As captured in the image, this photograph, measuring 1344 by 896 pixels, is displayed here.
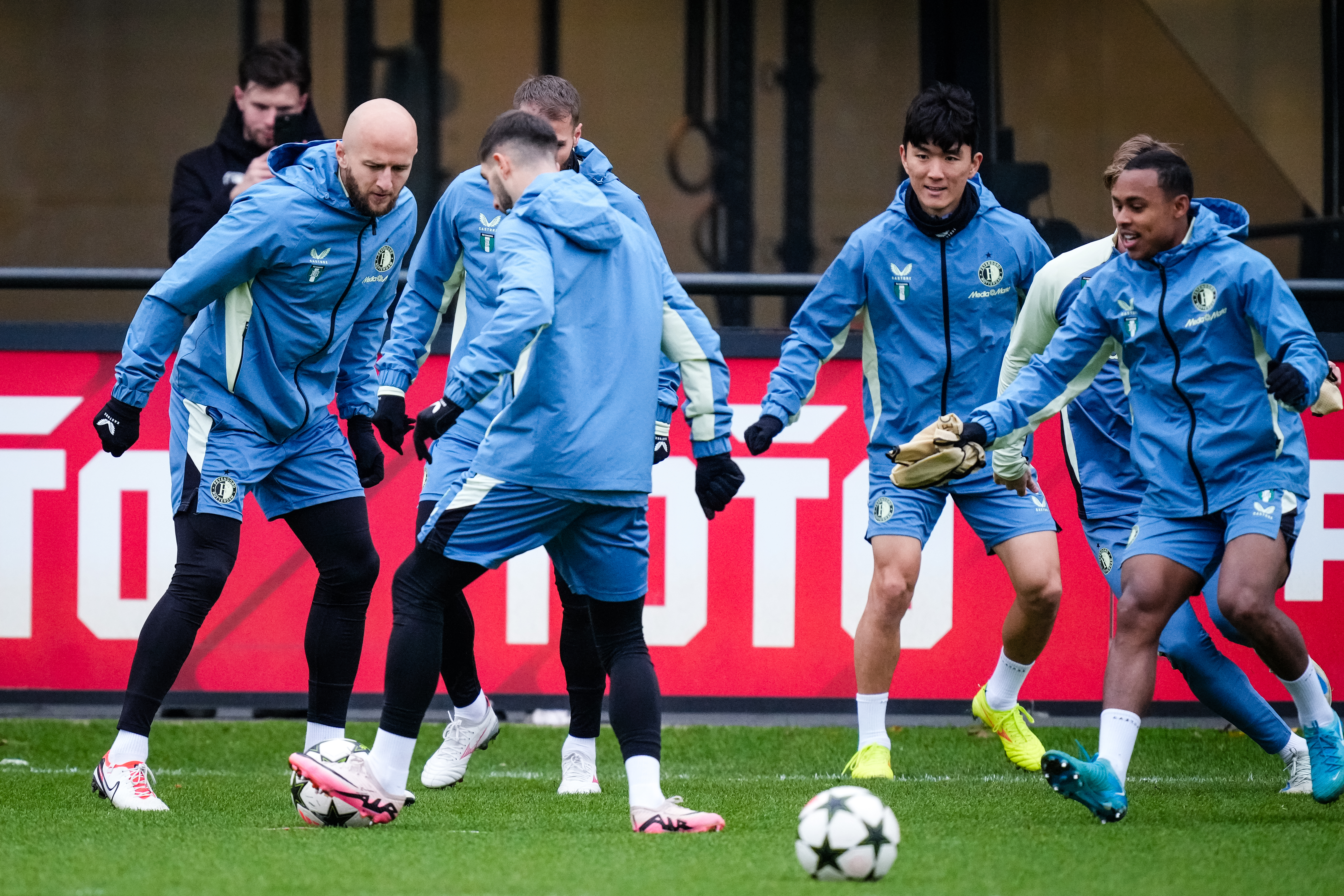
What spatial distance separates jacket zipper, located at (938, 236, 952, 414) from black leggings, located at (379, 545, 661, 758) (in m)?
1.69

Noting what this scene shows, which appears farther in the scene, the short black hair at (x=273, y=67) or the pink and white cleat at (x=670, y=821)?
the short black hair at (x=273, y=67)

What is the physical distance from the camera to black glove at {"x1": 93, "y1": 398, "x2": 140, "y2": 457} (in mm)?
4867

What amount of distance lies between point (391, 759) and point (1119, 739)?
1916mm

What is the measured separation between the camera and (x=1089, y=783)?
4.49 meters

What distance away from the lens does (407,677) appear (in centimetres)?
438

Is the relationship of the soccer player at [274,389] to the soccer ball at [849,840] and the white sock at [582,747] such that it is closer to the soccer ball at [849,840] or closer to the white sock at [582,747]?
the white sock at [582,747]

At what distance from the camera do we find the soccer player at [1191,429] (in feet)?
15.2

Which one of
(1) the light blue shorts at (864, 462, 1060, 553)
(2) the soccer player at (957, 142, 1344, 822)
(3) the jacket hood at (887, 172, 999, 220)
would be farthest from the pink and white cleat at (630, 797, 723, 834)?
(3) the jacket hood at (887, 172, 999, 220)

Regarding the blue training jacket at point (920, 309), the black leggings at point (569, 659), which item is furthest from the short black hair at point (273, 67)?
the blue training jacket at point (920, 309)

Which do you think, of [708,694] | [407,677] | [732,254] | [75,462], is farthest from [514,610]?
[732,254]

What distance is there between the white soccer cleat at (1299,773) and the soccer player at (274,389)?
2.88 m

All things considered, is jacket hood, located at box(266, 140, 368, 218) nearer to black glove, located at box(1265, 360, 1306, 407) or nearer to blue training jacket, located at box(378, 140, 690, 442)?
blue training jacket, located at box(378, 140, 690, 442)

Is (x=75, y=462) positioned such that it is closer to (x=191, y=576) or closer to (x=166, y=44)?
(x=191, y=576)

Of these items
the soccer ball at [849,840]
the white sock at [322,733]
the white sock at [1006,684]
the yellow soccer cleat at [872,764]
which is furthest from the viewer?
the white sock at [1006,684]
